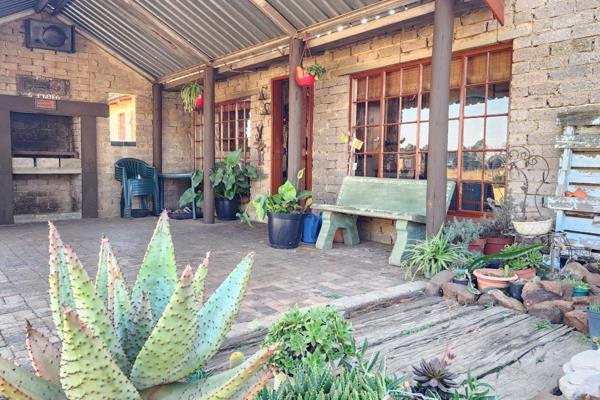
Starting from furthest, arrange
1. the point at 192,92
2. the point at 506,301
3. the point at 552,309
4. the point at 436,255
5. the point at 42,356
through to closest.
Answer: the point at 192,92
the point at 436,255
the point at 506,301
the point at 552,309
the point at 42,356

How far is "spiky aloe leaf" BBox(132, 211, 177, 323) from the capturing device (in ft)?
4.31

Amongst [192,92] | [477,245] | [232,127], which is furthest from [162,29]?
[477,245]

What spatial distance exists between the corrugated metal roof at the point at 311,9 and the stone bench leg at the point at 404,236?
222 centimetres

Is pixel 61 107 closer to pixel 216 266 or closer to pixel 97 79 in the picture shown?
pixel 97 79

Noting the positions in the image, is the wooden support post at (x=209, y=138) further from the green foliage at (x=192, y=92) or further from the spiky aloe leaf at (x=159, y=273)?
the spiky aloe leaf at (x=159, y=273)

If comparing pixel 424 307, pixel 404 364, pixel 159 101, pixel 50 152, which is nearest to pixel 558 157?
pixel 424 307

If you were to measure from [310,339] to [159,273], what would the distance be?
621mm

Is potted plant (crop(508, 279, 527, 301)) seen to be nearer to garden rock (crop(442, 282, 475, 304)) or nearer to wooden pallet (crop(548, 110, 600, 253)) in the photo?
garden rock (crop(442, 282, 475, 304))

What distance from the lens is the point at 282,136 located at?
7.37 meters

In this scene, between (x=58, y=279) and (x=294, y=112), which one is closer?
(x=58, y=279)

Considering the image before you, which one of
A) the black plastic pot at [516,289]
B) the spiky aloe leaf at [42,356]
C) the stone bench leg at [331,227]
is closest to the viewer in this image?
the spiky aloe leaf at [42,356]

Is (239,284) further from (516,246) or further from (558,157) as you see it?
(558,157)

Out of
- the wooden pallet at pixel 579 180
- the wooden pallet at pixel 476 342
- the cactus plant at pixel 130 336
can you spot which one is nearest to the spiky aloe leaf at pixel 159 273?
the cactus plant at pixel 130 336

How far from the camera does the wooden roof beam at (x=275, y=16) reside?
16.4 feet
